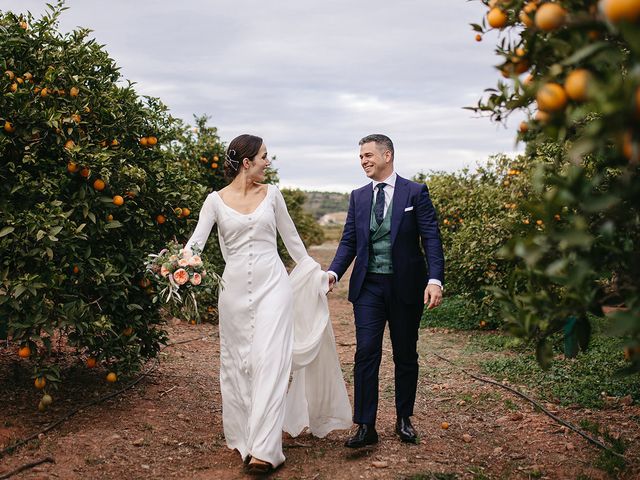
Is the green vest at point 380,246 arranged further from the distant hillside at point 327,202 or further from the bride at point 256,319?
the distant hillside at point 327,202

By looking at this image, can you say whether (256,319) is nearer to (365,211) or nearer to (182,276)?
(182,276)

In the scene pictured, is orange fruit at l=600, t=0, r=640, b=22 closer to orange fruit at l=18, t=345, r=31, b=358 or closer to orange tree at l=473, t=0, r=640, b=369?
orange tree at l=473, t=0, r=640, b=369

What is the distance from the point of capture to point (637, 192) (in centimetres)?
214

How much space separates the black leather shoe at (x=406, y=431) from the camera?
517 centimetres

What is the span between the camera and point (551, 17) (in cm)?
239

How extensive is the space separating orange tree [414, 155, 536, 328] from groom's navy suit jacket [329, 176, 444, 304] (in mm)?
3450

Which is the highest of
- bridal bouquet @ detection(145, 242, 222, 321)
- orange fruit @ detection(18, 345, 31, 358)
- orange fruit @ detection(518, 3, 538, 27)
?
orange fruit @ detection(518, 3, 538, 27)

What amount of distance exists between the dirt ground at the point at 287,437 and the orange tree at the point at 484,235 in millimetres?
2679

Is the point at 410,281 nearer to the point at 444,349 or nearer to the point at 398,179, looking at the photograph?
the point at 398,179

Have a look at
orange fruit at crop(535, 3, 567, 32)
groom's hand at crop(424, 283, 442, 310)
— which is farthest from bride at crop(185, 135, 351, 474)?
orange fruit at crop(535, 3, 567, 32)

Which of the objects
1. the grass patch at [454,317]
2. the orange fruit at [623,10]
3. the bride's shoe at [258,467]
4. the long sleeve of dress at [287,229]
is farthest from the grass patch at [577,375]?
the orange fruit at [623,10]

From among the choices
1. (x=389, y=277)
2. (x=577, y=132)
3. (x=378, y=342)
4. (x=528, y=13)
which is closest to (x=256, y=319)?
(x=378, y=342)

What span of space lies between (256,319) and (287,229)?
0.75 metres

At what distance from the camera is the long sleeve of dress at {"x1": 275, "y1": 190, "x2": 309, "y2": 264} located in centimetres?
512
